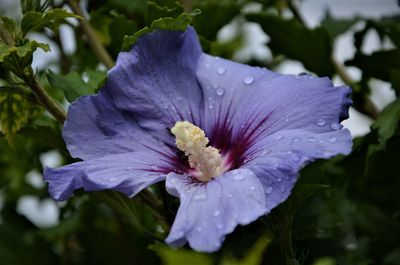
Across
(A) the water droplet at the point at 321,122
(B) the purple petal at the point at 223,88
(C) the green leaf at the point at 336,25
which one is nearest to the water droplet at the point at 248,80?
(B) the purple petal at the point at 223,88

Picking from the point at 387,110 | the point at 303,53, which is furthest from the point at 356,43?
the point at 387,110

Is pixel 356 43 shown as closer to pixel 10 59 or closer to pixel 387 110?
pixel 387 110

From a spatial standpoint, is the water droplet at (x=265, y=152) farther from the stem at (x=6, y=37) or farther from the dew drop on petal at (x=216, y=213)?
the stem at (x=6, y=37)

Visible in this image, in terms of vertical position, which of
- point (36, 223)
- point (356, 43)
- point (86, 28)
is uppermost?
point (86, 28)

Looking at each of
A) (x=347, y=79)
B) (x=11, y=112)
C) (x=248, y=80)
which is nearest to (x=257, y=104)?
(x=248, y=80)

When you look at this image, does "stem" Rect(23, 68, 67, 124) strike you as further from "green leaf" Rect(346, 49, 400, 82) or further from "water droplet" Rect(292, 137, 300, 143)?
"green leaf" Rect(346, 49, 400, 82)

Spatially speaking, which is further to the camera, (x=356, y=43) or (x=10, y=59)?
(x=356, y=43)
